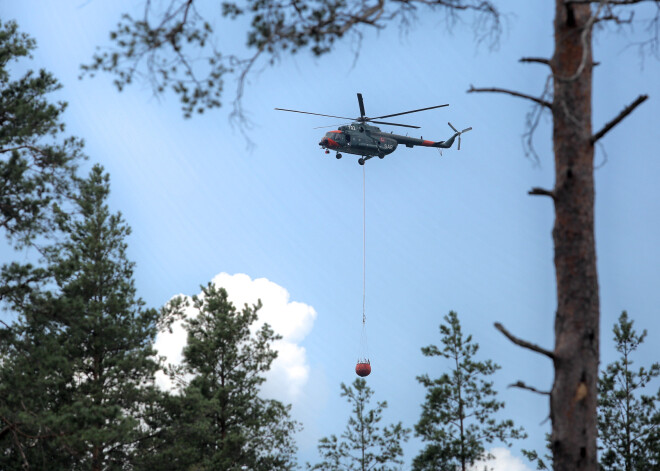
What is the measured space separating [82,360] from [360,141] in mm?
16491

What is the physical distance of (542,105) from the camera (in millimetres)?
5926

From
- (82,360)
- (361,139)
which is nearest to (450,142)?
(361,139)

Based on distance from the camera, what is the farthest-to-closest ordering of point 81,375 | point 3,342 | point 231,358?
1. point 231,358
2. point 81,375
3. point 3,342

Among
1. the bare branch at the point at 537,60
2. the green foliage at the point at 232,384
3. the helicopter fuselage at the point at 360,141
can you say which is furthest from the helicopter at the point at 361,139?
the bare branch at the point at 537,60

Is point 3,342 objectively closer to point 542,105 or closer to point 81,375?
point 81,375

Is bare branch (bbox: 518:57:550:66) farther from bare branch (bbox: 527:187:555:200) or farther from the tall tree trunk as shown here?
bare branch (bbox: 527:187:555:200)

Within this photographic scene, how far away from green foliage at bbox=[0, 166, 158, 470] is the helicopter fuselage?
12.9 metres

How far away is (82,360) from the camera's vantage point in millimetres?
19828

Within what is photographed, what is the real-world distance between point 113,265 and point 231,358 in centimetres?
566

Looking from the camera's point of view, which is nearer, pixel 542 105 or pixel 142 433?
pixel 542 105

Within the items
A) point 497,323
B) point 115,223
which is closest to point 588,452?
point 497,323

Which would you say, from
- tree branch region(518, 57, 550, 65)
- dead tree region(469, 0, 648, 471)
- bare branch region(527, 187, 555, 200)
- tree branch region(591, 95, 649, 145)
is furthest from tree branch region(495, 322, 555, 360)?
tree branch region(518, 57, 550, 65)

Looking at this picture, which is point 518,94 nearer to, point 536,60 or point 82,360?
point 536,60

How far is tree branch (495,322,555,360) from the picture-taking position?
228 inches
